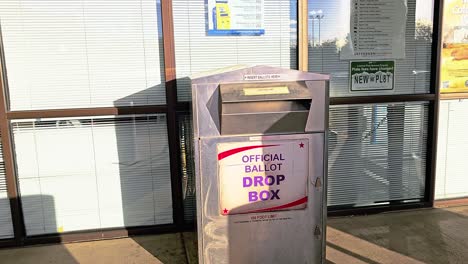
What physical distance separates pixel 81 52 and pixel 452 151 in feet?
12.4

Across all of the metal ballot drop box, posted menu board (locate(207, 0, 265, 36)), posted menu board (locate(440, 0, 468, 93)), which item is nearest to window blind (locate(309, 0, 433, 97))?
posted menu board (locate(440, 0, 468, 93))

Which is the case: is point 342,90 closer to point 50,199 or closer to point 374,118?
point 374,118

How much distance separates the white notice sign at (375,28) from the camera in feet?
12.5

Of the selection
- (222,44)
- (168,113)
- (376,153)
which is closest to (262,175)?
(168,113)

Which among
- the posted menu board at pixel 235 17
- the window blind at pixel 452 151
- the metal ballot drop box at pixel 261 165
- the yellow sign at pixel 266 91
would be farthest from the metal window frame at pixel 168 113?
the yellow sign at pixel 266 91

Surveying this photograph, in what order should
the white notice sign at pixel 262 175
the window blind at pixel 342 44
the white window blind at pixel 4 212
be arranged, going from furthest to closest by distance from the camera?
1. the window blind at pixel 342 44
2. the white window blind at pixel 4 212
3. the white notice sign at pixel 262 175

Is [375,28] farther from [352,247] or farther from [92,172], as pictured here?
[92,172]

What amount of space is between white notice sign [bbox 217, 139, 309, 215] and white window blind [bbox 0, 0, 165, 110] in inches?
51.4

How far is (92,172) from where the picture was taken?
3613 mm

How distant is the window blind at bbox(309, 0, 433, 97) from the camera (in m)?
3.76

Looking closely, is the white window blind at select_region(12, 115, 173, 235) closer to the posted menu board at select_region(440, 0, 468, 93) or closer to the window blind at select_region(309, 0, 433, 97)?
the window blind at select_region(309, 0, 433, 97)

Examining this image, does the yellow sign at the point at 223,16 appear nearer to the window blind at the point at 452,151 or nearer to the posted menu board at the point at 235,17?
the posted menu board at the point at 235,17

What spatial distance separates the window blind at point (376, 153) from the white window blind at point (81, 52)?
1.85 m

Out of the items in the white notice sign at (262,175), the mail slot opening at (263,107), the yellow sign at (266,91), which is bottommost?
the white notice sign at (262,175)
